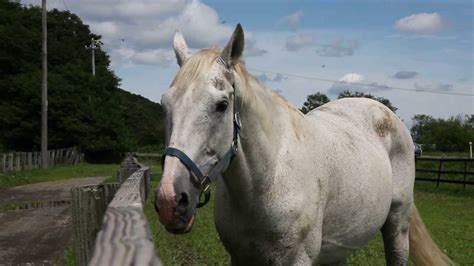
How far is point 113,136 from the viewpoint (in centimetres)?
4428

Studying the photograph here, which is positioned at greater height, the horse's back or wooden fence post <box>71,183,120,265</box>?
the horse's back

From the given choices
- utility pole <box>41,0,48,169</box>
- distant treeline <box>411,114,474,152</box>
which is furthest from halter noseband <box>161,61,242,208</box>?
distant treeline <box>411,114,474,152</box>

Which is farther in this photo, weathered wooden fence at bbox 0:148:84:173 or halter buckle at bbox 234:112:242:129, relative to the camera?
weathered wooden fence at bbox 0:148:84:173

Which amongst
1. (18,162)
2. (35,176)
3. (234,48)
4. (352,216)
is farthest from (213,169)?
(18,162)

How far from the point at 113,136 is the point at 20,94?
691cm

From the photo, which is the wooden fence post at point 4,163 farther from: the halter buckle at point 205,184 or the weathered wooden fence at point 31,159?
the halter buckle at point 205,184

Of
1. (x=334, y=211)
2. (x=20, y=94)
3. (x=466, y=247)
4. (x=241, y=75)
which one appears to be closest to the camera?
(x=241, y=75)

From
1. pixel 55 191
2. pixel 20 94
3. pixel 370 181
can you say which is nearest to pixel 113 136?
pixel 20 94

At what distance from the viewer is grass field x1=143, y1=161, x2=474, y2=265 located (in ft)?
23.4

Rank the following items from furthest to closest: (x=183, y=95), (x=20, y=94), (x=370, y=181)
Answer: (x=20, y=94)
(x=370, y=181)
(x=183, y=95)

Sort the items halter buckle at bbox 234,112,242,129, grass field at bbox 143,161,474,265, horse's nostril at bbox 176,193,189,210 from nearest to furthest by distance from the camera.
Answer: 1. horse's nostril at bbox 176,193,189,210
2. halter buckle at bbox 234,112,242,129
3. grass field at bbox 143,161,474,265

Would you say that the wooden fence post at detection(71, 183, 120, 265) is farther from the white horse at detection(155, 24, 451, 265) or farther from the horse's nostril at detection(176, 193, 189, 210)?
the horse's nostril at detection(176, 193, 189, 210)

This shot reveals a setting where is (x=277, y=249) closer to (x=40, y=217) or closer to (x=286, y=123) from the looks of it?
(x=286, y=123)

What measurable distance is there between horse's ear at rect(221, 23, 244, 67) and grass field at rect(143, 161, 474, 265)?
391 centimetres
